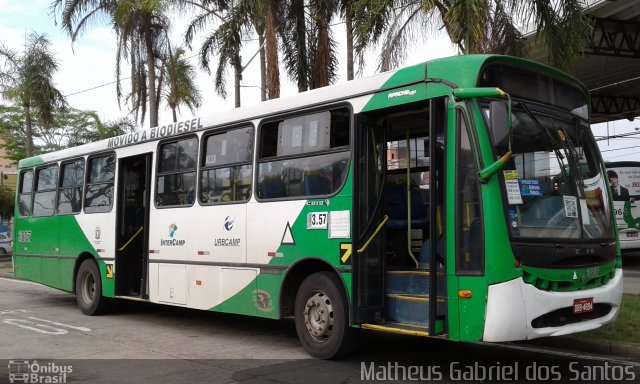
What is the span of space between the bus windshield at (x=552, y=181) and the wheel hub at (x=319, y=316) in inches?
97.1

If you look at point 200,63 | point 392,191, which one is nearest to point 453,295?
point 392,191

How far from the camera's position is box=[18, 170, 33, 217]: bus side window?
46.0 feet

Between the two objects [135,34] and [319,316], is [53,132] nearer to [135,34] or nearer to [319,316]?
[135,34]

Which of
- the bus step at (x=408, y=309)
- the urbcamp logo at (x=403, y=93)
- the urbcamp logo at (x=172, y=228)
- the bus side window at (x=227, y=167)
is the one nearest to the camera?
the bus step at (x=408, y=309)

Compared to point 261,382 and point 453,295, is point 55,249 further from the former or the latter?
point 453,295

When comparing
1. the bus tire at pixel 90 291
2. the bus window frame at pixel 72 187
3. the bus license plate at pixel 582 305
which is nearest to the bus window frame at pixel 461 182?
the bus license plate at pixel 582 305

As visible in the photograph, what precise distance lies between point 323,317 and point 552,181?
9.71ft

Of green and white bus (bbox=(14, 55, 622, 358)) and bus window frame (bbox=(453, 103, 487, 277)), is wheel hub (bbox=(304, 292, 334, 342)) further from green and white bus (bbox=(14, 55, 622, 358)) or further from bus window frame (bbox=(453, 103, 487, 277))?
bus window frame (bbox=(453, 103, 487, 277))

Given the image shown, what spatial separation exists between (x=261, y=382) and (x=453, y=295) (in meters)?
2.16

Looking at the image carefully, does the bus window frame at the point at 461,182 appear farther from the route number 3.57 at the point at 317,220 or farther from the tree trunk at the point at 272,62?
the tree trunk at the point at 272,62

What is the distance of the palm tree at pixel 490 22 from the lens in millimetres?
10773

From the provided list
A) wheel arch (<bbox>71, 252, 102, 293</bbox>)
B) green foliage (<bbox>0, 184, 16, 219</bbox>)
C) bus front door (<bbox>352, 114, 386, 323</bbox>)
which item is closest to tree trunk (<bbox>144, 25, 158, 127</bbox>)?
wheel arch (<bbox>71, 252, 102, 293</bbox>)

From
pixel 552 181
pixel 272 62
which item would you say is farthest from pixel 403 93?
pixel 272 62

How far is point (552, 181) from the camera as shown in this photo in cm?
623
